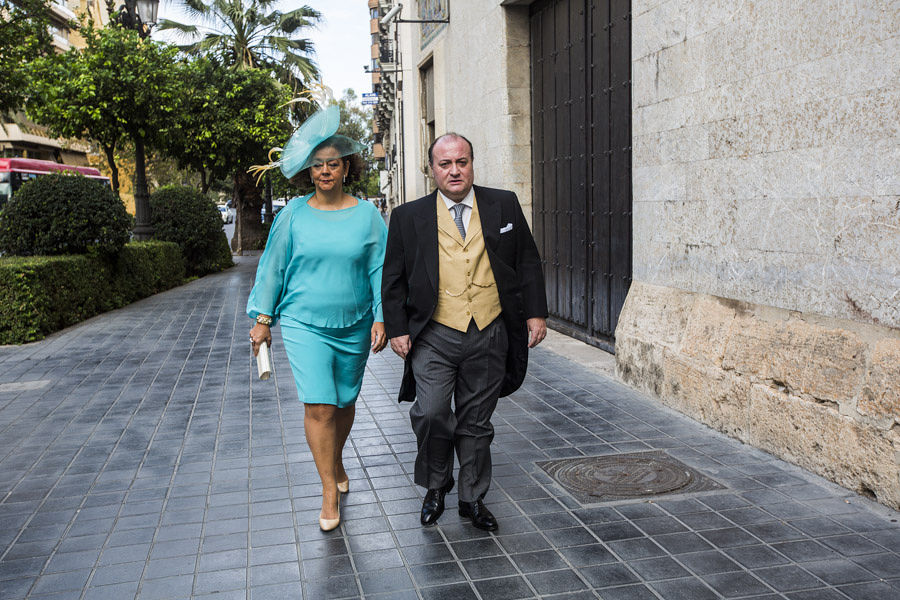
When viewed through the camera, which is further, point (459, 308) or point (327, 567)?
point (459, 308)

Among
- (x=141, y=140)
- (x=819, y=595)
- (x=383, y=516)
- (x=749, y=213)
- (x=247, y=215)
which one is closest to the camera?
(x=819, y=595)

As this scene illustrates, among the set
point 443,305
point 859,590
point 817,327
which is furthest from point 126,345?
point 859,590

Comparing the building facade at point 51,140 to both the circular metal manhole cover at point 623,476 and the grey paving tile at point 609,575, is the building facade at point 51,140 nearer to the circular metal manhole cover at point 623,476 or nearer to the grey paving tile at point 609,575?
the circular metal manhole cover at point 623,476

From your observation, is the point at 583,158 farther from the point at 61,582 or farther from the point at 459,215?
the point at 61,582

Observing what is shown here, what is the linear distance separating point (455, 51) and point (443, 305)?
972cm

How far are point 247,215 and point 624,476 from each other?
84.1 ft

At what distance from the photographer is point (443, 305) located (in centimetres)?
387

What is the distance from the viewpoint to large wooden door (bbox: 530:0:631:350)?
25.5ft

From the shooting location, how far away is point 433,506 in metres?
4.05

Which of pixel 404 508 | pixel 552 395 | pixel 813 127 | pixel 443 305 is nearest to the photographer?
pixel 443 305

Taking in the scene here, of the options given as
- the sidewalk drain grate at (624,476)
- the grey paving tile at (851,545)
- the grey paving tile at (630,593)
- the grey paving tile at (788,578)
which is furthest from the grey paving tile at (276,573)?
the grey paving tile at (851,545)

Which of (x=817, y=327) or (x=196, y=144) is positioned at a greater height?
(x=196, y=144)

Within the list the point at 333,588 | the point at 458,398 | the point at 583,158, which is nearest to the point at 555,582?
the point at 333,588

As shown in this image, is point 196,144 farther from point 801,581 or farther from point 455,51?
point 801,581
